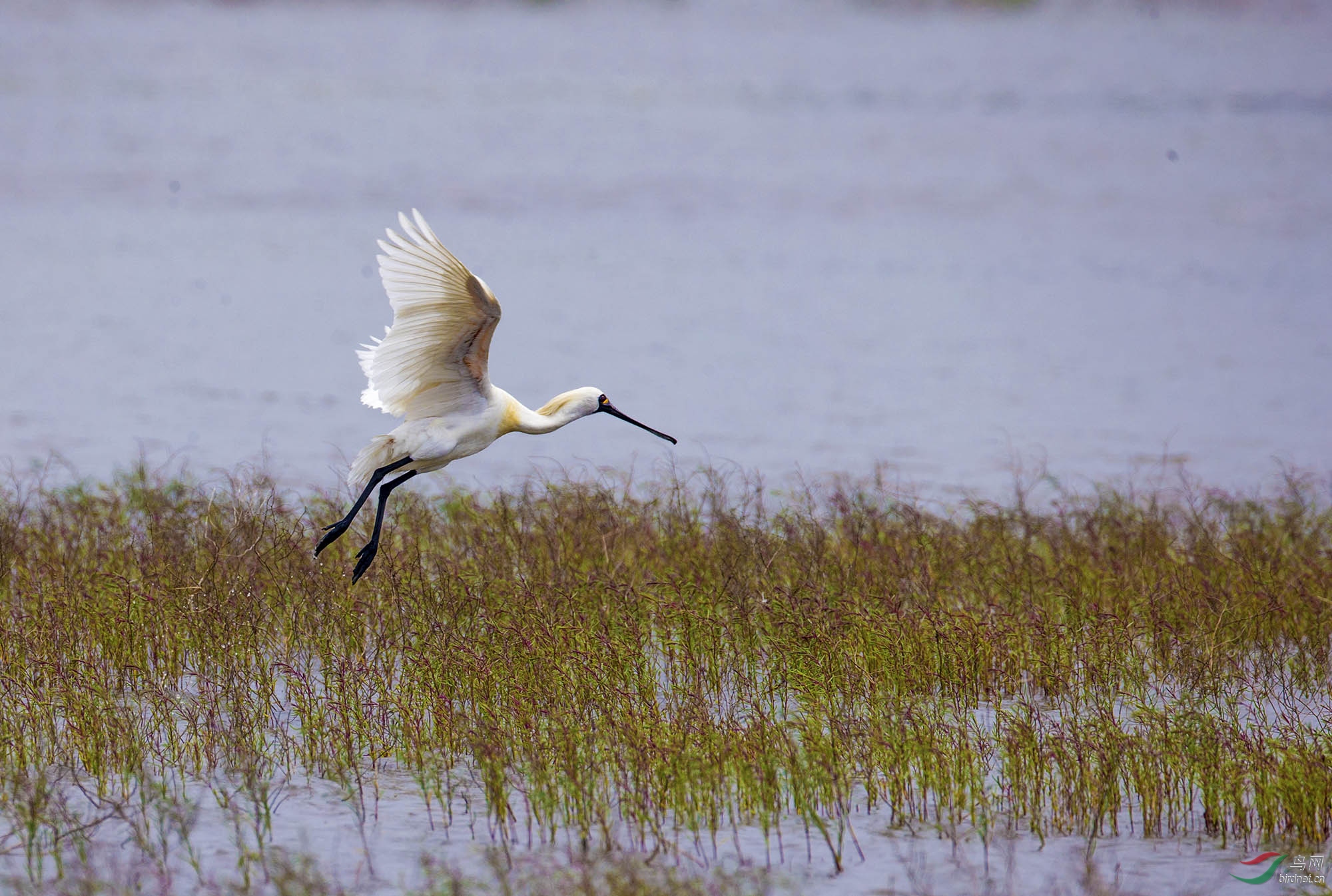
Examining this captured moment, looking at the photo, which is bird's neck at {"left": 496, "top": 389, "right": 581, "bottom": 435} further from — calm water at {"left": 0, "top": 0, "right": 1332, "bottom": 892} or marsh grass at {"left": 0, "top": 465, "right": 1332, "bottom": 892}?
calm water at {"left": 0, "top": 0, "right": 1332, "bottom": 892}

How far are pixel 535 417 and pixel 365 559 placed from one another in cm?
130

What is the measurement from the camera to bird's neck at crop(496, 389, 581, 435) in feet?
27.3

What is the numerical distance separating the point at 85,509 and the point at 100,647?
179 cm

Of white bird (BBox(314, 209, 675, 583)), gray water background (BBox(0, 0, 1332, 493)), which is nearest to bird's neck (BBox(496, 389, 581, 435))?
white bird (BBox(314, 209, 675, 583))

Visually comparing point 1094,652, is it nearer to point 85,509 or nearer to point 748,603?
point 748,603

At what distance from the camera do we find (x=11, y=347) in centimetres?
1908

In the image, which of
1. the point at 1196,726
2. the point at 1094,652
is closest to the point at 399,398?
the point at 1094,652

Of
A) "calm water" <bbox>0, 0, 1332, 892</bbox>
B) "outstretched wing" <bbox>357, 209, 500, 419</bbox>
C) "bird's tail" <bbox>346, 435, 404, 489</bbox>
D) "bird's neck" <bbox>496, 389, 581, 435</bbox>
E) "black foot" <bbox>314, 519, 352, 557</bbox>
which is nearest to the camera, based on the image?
"outstretched wing" <bbox>357, 209, 500, 419</bbox>

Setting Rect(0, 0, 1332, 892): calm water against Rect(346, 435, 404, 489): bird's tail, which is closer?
Rect(346, 435, 404, 489): bird's tail

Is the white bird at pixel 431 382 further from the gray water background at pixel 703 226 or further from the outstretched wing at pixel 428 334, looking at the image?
the gray water background at pixel 703 226

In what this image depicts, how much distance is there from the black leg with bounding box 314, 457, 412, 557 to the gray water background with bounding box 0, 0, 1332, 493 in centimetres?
197

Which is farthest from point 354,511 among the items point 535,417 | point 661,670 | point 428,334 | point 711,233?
point 711,233

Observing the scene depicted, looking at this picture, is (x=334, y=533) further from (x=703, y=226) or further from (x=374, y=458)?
(x=703, y=226)

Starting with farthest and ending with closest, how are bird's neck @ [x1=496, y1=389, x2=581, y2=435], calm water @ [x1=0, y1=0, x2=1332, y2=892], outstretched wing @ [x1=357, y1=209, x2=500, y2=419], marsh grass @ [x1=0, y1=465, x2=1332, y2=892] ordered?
calm water @ [x1=0, y1=0, x2=1332, y2=892], bird's neck @ [x1=496, y1=389, x2=581, y2=435], outstretched wing @ [x1=357, y1=209, x2=500, y2=419], marsh grass @ [x1=0, y1=465, x2=1332, y2=892]
